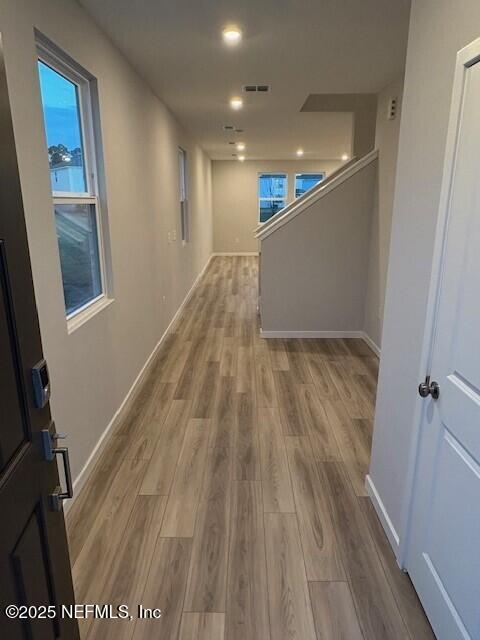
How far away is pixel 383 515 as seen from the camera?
1981mm

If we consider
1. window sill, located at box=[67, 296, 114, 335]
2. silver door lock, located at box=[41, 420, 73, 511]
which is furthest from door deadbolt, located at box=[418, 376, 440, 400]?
window sill, located at box=[67, 296, 114, 335]

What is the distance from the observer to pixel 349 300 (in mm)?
4727

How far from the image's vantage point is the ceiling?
235 cm

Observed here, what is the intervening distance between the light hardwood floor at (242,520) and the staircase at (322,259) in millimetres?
1197

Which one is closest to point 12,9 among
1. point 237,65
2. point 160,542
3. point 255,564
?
point 237,65

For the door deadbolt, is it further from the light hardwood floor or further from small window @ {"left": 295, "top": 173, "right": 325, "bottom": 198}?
small window @ {"left": 295, "top": 173, "right": 325, "bottom": 198}

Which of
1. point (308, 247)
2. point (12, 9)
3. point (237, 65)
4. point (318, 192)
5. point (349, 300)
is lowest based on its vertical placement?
point (349, 300)

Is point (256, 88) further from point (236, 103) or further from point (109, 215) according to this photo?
point (109, 215)

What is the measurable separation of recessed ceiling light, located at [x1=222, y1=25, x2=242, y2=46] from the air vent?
3.36 ft

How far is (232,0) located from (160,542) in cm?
279

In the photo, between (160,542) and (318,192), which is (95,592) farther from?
(318,192)

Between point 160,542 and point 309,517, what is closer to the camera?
point 160,542

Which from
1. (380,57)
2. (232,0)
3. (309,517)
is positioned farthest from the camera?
(380,57)

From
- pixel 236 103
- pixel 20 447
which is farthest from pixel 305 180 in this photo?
pixel 20 447
